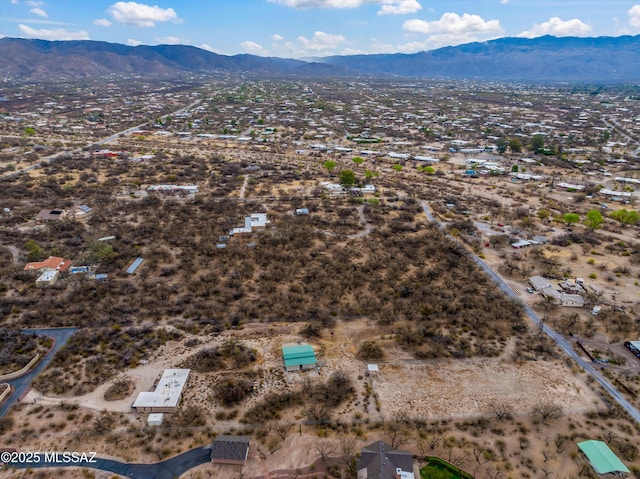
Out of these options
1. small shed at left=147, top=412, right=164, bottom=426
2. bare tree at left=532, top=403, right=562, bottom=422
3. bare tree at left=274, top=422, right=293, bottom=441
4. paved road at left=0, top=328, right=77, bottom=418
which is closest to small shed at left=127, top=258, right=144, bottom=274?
paved road at left=0, top=328, right=77, bottom=418

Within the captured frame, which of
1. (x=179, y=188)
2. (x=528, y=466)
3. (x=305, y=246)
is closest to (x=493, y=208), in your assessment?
(x=305, y=246)

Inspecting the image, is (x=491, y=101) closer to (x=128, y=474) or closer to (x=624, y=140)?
(x=624, y=140)

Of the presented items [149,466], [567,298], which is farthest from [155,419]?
[567,298]

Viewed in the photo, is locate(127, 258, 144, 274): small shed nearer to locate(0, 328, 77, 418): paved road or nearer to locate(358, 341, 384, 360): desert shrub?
locate(0, 328, 77, 418): paved road

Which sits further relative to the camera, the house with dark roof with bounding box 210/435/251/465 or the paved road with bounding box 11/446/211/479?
the house with dark roof with bounding box 210/435/251/465

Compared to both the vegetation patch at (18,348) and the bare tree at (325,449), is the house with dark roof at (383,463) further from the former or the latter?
the vegetation patch at (18,348)

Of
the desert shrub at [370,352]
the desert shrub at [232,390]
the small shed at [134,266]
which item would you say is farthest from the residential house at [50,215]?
the desert shrub at [370,352]

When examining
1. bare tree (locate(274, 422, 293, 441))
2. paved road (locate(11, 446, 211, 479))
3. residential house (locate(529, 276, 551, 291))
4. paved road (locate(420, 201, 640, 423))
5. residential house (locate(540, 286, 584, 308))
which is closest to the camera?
paved road (locate(11, 446, 211, 479))
